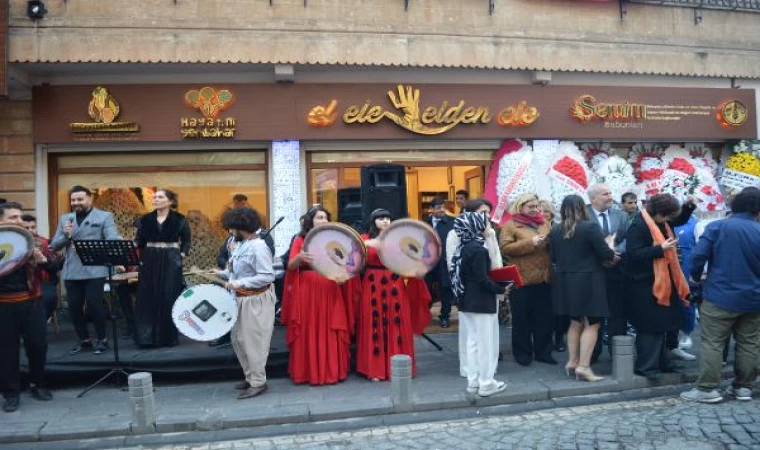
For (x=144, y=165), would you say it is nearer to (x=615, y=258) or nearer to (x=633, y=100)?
(x=615, y=258)

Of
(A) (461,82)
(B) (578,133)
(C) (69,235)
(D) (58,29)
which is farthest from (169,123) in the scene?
(B) (578,133)

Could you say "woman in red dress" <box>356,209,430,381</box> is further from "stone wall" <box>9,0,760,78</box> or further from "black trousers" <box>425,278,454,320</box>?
"stone wall" <box>9,0,760,78</box>

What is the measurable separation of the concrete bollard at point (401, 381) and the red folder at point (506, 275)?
1169 millimetres

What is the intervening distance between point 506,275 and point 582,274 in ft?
2.92

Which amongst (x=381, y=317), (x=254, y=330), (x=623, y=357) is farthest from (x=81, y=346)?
(x=623, y=357)

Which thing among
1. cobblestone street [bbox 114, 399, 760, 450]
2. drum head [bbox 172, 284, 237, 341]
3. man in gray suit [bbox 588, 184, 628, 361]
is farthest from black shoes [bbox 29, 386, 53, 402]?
man in gray suit [bbox 588, 184, 628, 361]

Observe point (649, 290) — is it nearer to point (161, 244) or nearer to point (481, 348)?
point (481, 348)

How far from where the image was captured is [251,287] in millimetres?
5859

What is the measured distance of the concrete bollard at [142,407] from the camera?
5.24m

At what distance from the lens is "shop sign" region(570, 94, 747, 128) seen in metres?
11.1

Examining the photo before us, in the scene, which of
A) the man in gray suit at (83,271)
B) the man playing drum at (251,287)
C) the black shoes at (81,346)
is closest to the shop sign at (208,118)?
the man in gray suit at (83,271)

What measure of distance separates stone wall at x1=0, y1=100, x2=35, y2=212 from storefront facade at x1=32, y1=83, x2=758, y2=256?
0.58 feet

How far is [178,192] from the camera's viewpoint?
10414 millimetres

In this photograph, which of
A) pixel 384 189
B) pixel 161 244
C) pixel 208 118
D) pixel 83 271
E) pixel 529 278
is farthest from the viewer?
pixel 208 118
